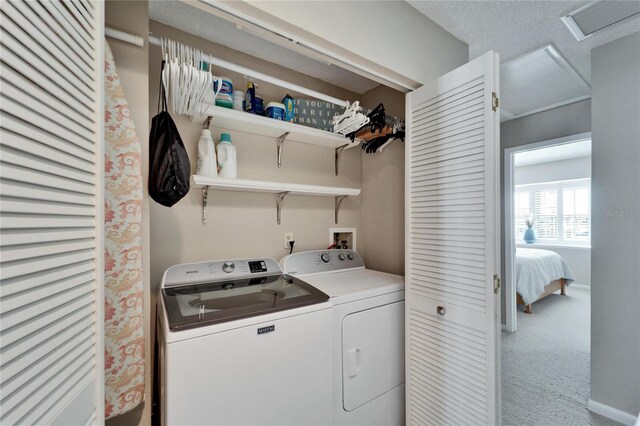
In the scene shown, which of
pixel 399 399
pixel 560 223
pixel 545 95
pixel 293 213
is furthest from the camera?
pixel 560 223

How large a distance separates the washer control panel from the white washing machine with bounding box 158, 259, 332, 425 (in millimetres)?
12

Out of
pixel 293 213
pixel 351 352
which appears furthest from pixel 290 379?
pixel 293 213

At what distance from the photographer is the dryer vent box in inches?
91.3

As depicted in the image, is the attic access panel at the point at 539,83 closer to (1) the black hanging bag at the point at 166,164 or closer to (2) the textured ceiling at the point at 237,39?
(2) the textured ceiling at the point at 237,39

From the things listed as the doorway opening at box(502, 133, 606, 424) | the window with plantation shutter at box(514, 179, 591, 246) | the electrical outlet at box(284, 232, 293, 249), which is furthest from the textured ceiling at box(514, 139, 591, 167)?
the electrical outlet at box(284, 232, 293, 249)

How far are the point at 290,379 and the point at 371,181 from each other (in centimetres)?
168

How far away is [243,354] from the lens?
3.60 feet

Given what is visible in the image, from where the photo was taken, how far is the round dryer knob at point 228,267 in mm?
1665

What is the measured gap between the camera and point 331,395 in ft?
4.45

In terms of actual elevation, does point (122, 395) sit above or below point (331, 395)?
above

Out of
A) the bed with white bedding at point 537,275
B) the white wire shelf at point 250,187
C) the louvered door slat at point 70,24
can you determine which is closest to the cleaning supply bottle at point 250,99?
the white wire shelf at point 250,187

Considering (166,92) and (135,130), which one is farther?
(166,92)

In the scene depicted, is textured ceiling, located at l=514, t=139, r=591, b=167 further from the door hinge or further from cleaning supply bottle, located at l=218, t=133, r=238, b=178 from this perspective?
cleaning supply bottle, located at l=218, t=133, r=238, b=178

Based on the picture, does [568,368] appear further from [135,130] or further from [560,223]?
[560,223]
